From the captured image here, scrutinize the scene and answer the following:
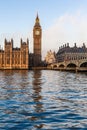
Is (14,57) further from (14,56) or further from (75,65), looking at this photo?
(75,65)

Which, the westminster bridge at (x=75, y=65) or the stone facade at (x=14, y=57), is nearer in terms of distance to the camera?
the westminster bridge at (x=75, y=65)

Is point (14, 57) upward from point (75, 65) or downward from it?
upward

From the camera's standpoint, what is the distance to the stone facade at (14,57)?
186 metres

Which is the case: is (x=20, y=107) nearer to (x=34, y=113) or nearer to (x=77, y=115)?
(x=34, y=113)

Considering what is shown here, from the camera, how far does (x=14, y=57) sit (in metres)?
188

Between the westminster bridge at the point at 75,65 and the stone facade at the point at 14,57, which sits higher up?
the stone facade at the point at 14,57

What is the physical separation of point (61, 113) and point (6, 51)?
171727 mm

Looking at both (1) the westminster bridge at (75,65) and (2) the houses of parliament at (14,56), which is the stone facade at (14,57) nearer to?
(2) the houses of parliament at (14,56)

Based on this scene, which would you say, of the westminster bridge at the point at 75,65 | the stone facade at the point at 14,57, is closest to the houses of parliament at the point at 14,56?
the stone facade at the point at 14,57

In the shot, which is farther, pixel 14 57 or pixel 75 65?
pixel 14 57

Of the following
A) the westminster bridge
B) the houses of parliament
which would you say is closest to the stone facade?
the houses of parliament

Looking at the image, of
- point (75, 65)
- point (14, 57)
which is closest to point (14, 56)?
point (14, 57)

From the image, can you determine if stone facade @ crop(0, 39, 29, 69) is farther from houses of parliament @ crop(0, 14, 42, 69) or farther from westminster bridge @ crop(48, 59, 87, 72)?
westminster bridge @ crop(48, 59, 87, 72)


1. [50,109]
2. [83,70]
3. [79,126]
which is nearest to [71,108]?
[50,109]
